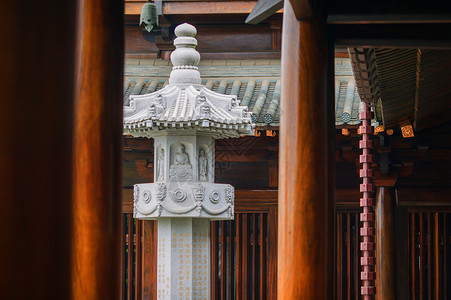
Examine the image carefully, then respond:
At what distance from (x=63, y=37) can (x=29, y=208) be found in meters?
0.30

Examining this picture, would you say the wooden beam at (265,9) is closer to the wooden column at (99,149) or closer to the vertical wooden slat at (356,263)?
the wooden column at (99,149)

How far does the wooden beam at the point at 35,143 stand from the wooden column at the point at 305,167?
3603 mm

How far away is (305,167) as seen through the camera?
5.00 m

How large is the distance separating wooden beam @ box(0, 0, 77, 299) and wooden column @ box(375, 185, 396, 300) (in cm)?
1027

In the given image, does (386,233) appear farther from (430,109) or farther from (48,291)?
(48,291)

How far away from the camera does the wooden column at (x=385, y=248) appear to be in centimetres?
1127

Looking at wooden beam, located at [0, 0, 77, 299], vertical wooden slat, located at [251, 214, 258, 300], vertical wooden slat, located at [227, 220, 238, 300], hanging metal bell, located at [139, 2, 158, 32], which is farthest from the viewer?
vertical wooden slat, located at [227, 220, 238, 300]

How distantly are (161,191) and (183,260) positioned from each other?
749 mm

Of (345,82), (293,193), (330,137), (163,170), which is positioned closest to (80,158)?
(293,193)

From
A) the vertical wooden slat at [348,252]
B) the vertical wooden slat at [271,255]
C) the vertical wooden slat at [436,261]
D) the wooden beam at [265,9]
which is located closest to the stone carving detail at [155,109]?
the wooden beam at [265,9]

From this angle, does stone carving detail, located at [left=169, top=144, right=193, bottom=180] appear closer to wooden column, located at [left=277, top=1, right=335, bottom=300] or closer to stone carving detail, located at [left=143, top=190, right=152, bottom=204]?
stone carving detail, located at [left=143, top=190, right=152, bottom=204]

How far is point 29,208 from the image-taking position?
4.41ft

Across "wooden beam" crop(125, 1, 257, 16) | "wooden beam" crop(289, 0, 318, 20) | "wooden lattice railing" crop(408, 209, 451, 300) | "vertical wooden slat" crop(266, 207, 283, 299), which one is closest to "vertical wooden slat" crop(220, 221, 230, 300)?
"vertical wooden slat" crop(266, 207, 283, 299)

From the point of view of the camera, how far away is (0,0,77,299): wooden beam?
51.3 inches
